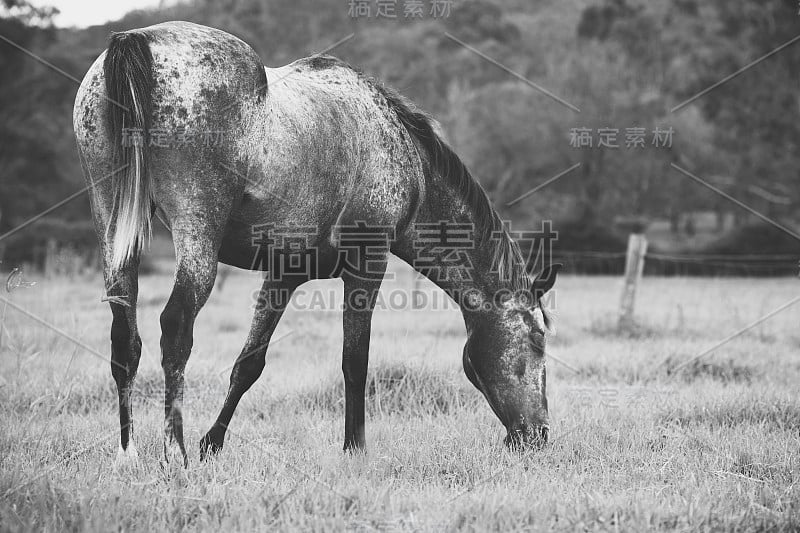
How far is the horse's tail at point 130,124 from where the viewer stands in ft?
10.7

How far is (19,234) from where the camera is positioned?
19.7 meters

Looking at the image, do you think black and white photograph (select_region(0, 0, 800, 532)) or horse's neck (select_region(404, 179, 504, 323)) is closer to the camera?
black and white photograph (select_region(0, 0, 800, 532))

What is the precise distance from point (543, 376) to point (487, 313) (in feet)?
1.80

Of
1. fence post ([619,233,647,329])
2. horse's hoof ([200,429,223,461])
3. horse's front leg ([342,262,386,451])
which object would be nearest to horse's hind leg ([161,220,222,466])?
horse's hoof ([200,429,223,461])

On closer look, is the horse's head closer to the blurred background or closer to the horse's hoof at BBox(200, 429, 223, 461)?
the horse's hoof at BBox(200, 429, 223, 461)

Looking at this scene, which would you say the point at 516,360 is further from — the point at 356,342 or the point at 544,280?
the point at 356,342

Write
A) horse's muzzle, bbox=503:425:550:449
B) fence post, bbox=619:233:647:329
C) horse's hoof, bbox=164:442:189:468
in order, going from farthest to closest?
fence post, bbox=619:233:647:329 → horse's muzzle, bbox=503:425:550:449 → horse's hoof, bbox=164:442:189:468

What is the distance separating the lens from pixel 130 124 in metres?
3.28

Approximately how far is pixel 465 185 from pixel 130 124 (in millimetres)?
2157

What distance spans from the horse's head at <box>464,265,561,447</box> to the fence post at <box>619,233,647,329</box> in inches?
206

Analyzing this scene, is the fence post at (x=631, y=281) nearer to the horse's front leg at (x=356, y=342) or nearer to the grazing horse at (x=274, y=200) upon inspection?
the grazing horse at (x=274, y=200)

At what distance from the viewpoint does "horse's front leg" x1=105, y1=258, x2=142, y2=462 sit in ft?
11.7

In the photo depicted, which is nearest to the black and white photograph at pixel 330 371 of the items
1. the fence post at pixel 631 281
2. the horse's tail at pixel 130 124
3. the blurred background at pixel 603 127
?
the horse's tail at pixel 130 124

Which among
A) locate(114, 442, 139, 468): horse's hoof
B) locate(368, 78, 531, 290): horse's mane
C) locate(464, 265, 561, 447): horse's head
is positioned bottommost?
locate(114, 442, 139, 468): horse's hoof
